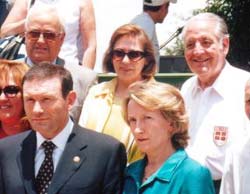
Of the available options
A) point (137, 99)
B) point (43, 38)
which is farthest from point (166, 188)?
point (43, 38)

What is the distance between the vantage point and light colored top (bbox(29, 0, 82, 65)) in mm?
6156

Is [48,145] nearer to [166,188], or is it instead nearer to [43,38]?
[166,188]

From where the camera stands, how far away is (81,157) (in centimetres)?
431

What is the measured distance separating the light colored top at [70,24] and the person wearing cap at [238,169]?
2.17 meters

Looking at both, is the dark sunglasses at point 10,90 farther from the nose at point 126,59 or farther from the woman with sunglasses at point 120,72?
the nose at point 126,59

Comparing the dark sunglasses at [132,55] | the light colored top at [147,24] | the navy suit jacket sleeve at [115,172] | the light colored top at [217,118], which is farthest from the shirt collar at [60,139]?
the light colored top at [147,24]

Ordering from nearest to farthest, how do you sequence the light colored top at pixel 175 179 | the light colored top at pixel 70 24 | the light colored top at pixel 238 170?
the light colored top at pixel 175 179 → the light colored top at pixel 238 170 → the light colored top at pixel 70 24

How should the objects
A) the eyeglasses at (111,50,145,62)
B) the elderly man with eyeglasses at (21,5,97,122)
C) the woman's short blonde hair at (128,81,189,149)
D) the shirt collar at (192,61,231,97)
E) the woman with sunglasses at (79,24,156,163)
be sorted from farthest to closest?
the elderly man with eyeglasses at (21,5,97,122)
the eyeglasses at (111,50,145,62)
the woman with sunglasses at (79,24,156,163)
the shirt collar at (192,61,231,97)
the woman's short blonde hair at (128,81,189,149)

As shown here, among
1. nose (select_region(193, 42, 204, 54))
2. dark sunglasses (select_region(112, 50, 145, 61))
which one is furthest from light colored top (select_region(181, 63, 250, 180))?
dark sunglasses (select_region(112, 50, 145, 61))

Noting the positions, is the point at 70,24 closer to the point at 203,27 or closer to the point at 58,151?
the point at 203,27

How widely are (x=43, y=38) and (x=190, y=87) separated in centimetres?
121

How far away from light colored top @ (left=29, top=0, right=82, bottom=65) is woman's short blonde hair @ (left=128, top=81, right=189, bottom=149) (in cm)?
202

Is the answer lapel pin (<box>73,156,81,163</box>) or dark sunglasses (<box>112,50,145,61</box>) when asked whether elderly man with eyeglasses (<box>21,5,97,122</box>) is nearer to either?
dark sunglasses (<box>112,50,145,61</box>)

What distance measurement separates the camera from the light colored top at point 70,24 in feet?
20.2
